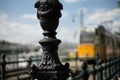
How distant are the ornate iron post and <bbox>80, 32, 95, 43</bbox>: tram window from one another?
22.2m

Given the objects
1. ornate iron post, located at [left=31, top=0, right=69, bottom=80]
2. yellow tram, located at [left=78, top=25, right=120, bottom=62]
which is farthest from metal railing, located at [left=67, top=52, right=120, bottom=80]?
yellow tram, located at [left=78, top=25, right=120, bottom=62]

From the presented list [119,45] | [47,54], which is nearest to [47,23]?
[47,54]

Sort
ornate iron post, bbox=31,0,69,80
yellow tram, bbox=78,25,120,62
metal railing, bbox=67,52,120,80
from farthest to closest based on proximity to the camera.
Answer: yellow tram, bbox=78,25,120,62 < metal railing, bbox=67,52,120,80 < ornate iron post, bbox=31,0,69,80

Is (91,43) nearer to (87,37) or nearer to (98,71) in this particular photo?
(87,37)

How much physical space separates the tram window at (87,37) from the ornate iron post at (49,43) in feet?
72.9

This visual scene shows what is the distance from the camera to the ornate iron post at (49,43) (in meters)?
2.99

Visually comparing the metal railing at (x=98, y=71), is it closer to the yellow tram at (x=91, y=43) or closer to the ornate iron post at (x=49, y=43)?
the ornate iron post at (x=49, y=43)

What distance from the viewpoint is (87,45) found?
1009 inches

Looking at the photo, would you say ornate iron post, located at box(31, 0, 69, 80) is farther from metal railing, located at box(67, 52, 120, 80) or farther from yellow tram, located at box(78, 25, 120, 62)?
yellow tram, located at box(78, 25, 120, 62)

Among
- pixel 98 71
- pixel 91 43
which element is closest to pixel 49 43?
pixel 98 71

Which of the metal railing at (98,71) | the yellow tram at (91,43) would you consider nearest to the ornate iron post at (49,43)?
the metal railing at (98,71)

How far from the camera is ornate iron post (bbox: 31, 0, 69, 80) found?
2.99 m

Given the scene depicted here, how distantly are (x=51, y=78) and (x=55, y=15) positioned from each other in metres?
0.74

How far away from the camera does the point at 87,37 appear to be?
25.6 meters
